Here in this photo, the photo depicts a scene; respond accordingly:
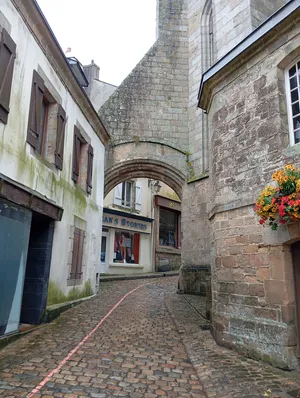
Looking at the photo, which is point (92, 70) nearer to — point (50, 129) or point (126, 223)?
point (126, 223)

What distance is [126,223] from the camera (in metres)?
17.6

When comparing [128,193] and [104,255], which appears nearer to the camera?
[104,255]

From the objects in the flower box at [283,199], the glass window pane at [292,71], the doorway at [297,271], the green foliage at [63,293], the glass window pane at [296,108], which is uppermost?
the glass window pane at [292,71]

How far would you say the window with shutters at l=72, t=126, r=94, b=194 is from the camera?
8102 mm

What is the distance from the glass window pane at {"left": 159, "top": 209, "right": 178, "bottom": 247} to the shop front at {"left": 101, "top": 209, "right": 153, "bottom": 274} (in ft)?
4.40

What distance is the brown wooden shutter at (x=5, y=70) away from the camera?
14.9ft

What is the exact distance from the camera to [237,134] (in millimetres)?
5270

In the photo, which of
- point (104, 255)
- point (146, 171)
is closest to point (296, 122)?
point (146, 171)

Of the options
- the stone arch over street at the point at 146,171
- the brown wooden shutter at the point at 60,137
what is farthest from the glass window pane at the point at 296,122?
the stone arch over street at the point at 146,171

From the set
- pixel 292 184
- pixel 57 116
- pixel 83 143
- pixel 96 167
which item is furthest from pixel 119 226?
pixel 292 184

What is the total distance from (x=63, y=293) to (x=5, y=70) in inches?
181

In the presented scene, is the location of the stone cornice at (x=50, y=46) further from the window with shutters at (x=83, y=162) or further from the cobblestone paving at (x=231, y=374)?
the cobblestone paving at (x=231, y=374)

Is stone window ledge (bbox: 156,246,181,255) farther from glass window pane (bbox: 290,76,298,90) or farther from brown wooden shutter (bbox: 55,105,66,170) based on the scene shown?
glass window pane (bbox: 290,76,298,90)

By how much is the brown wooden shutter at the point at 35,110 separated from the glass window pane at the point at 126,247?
1185 cm
